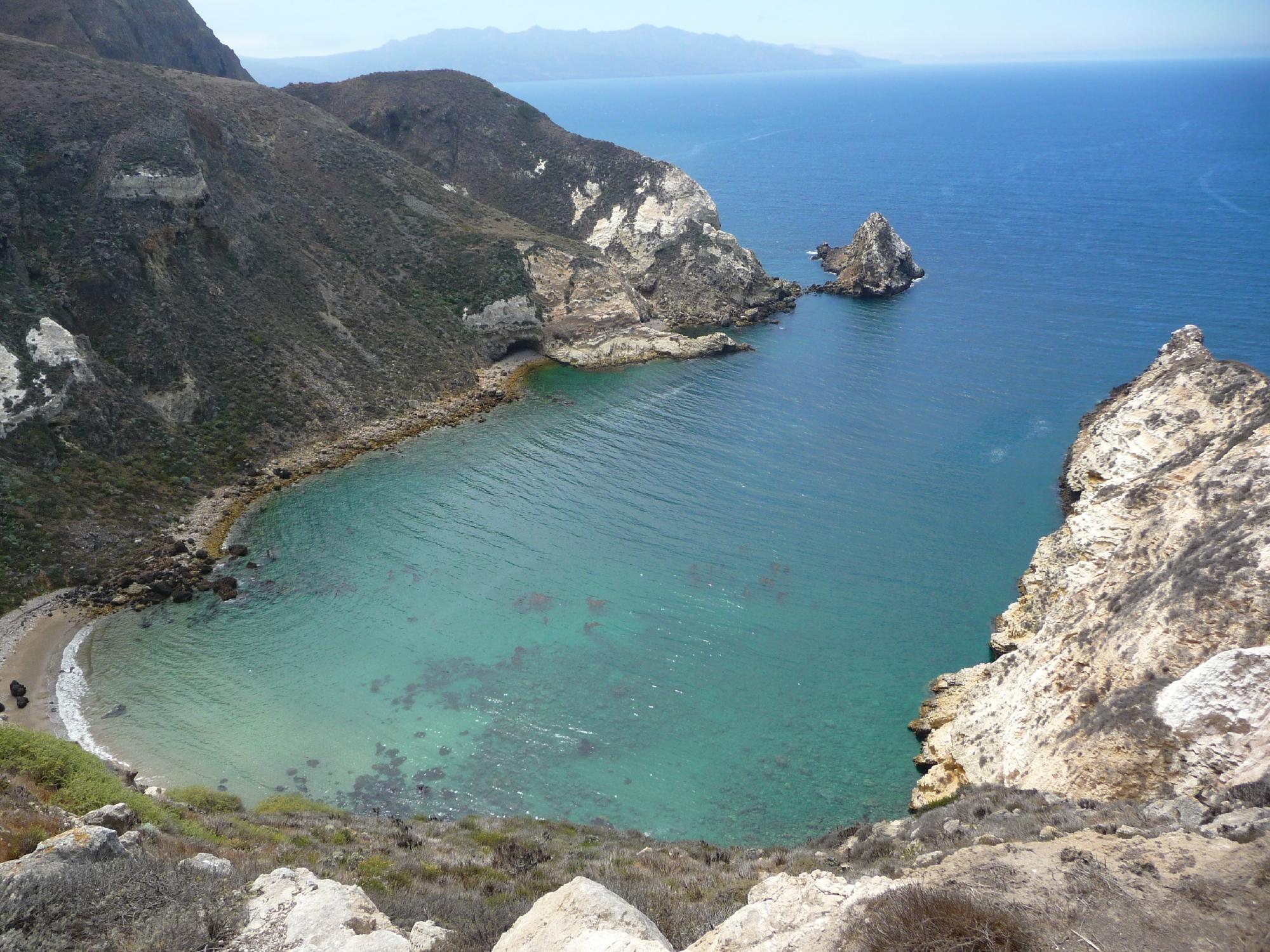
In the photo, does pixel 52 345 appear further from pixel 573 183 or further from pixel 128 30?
pixel 128 30

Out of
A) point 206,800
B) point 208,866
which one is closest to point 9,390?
point 206,800

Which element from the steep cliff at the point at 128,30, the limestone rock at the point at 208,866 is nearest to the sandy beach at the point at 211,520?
the limestone rock at the point at 208,866

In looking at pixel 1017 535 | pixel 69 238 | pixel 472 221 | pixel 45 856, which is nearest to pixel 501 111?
pixel 472 221

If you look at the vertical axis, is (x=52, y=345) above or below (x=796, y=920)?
above

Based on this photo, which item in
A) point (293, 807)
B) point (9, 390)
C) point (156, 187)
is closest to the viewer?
point (293, 807)

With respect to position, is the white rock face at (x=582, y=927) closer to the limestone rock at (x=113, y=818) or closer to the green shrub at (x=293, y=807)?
the limestone rock at (x=113, y=818)
